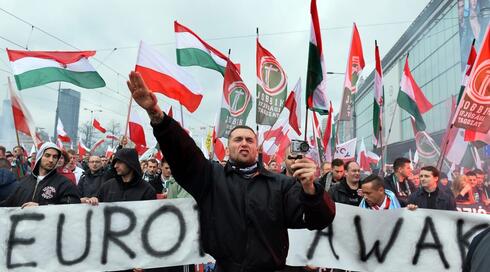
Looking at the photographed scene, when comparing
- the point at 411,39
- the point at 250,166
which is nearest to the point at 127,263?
the point at 250,166

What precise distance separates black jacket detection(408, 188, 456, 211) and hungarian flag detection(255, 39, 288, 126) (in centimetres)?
299

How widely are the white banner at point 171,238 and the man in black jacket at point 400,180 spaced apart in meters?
2.62

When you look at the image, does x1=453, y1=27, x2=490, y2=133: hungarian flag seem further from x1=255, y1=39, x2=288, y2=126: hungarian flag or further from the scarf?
the scarf

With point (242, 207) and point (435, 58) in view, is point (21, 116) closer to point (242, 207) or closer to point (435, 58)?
point (242, 207)

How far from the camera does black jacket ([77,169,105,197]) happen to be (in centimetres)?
659

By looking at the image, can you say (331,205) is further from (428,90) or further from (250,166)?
(428,90)

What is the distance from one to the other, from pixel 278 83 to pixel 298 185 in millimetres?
5608

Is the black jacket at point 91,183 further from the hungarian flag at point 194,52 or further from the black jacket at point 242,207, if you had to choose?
the black jacket at point 242,207

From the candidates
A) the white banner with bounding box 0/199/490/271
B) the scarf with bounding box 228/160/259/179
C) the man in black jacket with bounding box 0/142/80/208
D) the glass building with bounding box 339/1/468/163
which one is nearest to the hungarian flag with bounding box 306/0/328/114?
the white banner with bounding box 0/199/490/271

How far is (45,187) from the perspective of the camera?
424 cm

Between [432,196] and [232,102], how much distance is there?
11.8 ft

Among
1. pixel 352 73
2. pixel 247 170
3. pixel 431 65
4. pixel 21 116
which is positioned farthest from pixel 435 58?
pixel 247 170

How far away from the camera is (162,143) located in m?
2.38

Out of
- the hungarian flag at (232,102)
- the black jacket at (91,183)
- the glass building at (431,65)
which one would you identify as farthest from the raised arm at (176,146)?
the glass building at (431,65)
